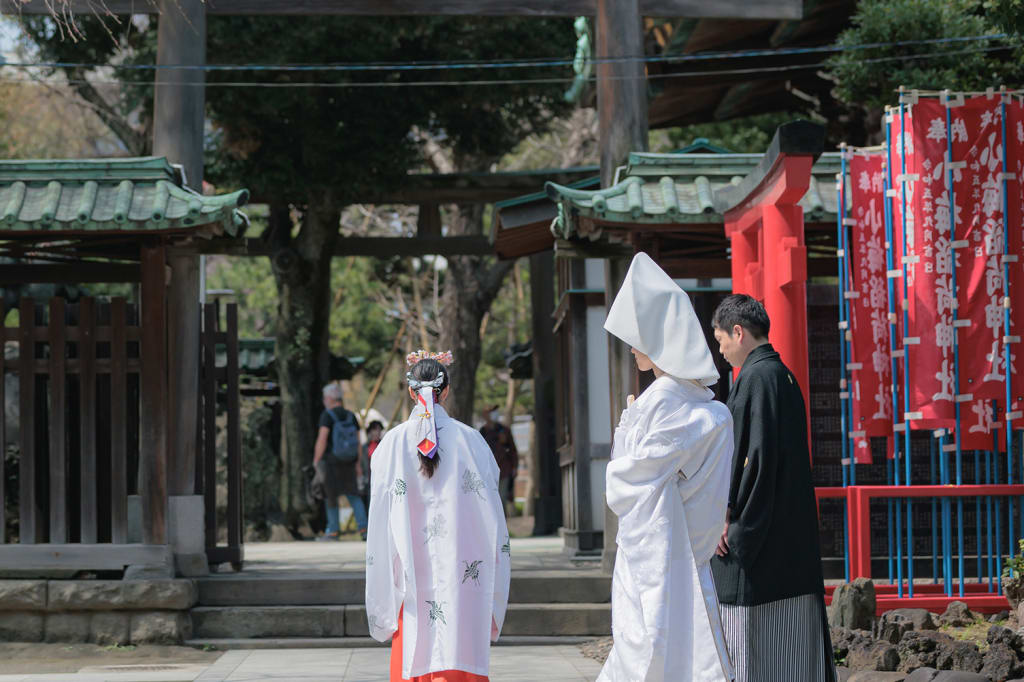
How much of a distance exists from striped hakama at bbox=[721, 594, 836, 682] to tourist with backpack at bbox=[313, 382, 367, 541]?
11.7 m

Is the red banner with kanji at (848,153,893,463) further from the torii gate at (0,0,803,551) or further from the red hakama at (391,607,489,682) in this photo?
the red hakama at (391,607,489,682)

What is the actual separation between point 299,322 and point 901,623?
519 inches

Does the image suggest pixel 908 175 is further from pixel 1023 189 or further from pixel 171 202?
pixel 171 202

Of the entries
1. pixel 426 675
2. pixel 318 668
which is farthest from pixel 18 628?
pixel 426 675

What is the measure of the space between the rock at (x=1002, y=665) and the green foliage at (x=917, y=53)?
8699 mm

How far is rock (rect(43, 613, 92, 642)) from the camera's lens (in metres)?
9.87

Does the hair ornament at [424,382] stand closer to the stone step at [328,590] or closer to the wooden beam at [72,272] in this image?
the stone step at [328,590]

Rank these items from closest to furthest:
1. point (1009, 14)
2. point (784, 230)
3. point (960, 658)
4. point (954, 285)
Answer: point (960, 658), point (1009, 14), point (784, 230), point (954, 285)

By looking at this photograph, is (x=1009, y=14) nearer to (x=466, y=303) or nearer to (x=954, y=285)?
(x=954, y=285)

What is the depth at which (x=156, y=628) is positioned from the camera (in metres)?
9.82

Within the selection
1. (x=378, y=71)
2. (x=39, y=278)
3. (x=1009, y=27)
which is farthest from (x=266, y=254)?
(x=1009, y=27)

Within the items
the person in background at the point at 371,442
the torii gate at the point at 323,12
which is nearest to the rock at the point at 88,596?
the torii gate at the point at 323,12

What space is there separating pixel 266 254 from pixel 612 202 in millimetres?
10837

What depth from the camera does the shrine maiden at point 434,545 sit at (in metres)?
6.43
